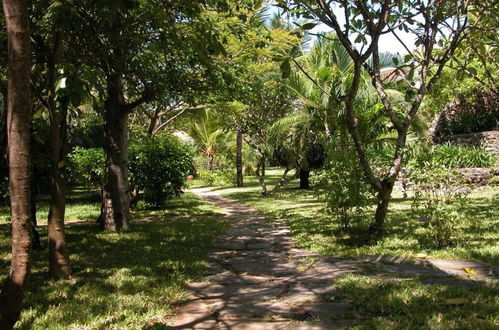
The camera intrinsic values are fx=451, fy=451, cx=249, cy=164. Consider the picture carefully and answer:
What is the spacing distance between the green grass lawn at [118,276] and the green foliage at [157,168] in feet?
10.2

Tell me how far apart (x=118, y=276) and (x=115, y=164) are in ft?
12.6

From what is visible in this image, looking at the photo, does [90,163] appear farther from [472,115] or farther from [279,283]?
[472,115]

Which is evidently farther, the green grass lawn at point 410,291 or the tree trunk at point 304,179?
the tree trunk at point 304,179

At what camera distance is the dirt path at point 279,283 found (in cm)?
348

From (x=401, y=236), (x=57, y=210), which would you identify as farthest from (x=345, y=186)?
(x=57, y=210)

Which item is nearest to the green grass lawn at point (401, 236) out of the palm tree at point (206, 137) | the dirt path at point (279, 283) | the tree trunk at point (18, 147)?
the dirt path at point (279, 283)

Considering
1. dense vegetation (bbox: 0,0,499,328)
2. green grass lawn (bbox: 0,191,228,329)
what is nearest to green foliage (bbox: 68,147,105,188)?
dense vegetation (bbox: 0,0,499,328)

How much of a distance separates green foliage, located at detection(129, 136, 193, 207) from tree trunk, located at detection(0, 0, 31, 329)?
361 inches

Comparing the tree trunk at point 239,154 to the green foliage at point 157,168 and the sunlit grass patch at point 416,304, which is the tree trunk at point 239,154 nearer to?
the green foliage at point 157,168

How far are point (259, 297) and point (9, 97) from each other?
8.65 ft

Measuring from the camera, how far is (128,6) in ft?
12.5

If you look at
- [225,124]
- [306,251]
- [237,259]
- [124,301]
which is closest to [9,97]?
[124,301]

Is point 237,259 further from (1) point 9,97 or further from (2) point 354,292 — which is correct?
(1) point 9,97

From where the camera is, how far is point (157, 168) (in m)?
12.0
